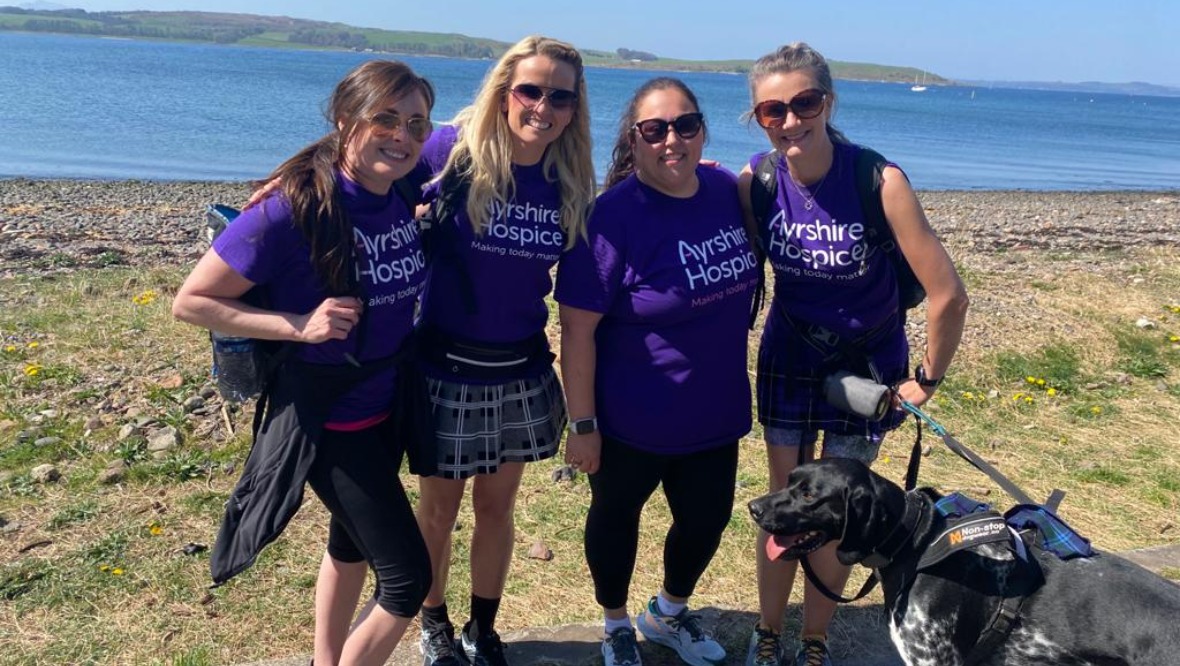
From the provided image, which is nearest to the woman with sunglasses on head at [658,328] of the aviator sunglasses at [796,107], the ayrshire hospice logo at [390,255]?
the aviator sunglasses at [796,107]

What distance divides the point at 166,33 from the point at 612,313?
19694 centimetres

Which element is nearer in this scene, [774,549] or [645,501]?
[774,549]

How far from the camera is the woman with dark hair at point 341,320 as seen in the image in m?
2.77

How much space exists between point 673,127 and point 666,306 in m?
0.63

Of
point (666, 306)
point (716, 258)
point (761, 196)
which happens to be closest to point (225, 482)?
point (666, 306)

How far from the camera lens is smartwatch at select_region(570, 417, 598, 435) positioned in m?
3.41

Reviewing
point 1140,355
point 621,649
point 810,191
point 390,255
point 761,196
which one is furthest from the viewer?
point 1140,355

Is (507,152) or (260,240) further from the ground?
(507,152)

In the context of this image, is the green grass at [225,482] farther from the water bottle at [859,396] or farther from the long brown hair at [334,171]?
the long brown hair at [334,171]

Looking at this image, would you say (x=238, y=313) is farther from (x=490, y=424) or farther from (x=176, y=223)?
(x=176, y=223)

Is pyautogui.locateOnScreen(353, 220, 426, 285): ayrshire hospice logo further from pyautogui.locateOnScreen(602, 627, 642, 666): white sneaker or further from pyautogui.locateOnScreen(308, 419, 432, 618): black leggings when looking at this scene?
pyautogui.locateOnScreen(602, 627, 642, 666): white sneaker

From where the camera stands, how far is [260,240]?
2.72 metres

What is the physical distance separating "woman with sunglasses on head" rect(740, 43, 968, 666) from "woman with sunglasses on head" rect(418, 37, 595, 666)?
0.71m

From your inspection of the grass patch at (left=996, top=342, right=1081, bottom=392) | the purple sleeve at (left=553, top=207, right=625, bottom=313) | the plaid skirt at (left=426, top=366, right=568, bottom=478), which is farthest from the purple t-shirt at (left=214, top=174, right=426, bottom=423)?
the grass patch at (left=996, top=342, right=1081, bottom=392)
